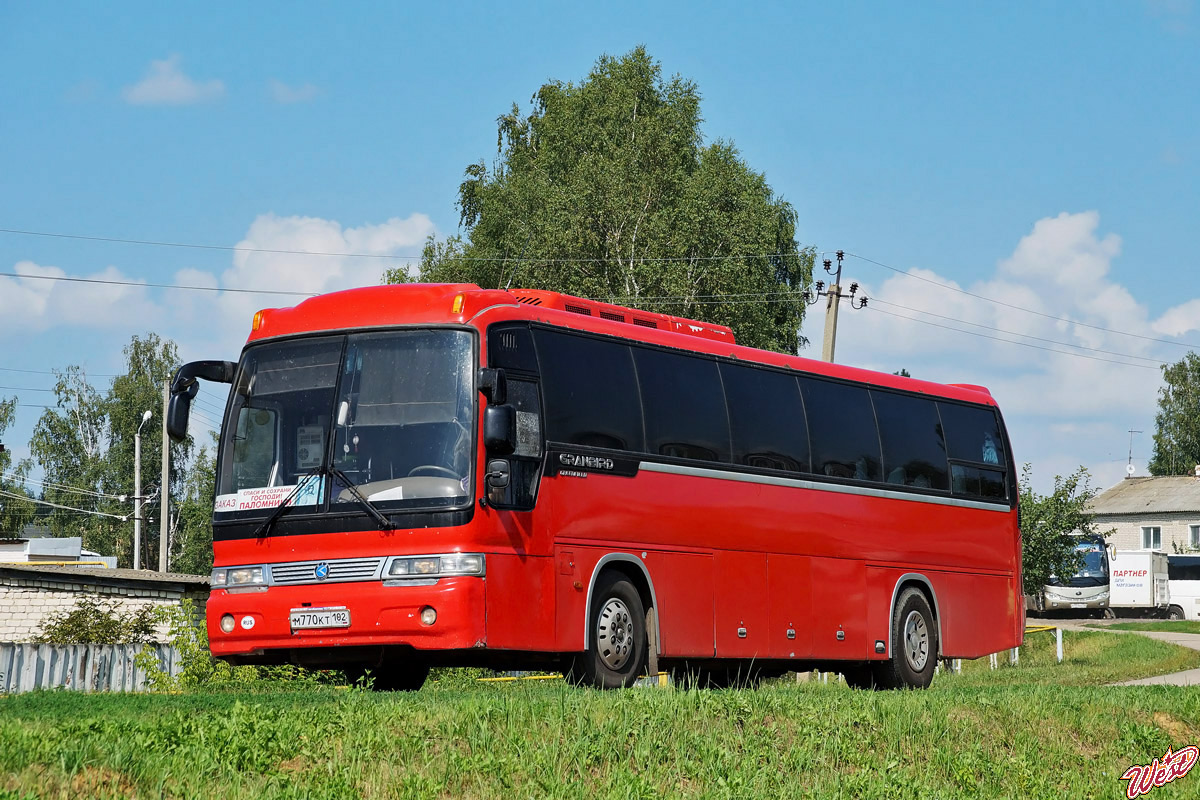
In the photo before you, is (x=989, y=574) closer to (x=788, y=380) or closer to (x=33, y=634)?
(x=788, y=380)

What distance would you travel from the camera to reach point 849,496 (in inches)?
683

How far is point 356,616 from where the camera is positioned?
12516 millimetres

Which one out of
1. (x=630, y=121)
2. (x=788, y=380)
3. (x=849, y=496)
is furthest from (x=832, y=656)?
(x=630, y=121)

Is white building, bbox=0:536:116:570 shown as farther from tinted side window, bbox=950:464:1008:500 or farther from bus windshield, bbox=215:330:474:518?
bus windshield, bbox=215:330:474:518

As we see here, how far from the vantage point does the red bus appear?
12492 millimetres

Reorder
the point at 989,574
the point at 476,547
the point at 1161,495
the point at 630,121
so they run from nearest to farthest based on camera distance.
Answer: the point at 476,547, the point at 989,574, the point at 630,121, the point at 1161,495

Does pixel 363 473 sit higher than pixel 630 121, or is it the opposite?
pixel 630 121

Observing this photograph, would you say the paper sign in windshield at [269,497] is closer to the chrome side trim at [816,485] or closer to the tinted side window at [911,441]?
the chrome side trim at [816,485]

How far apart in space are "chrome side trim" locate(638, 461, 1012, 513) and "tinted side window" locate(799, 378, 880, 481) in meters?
0.17

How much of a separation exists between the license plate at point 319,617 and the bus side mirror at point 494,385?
7.00 feet

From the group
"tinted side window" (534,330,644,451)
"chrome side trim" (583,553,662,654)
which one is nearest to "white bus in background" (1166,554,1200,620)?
"chrome side trim" (583,553,662,654)

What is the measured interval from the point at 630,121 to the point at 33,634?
2877cm

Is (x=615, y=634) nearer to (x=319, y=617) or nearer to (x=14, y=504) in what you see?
(x=319, y=617)

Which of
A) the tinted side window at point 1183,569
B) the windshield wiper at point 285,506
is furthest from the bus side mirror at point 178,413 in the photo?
the tinted side window at point 1183,569
